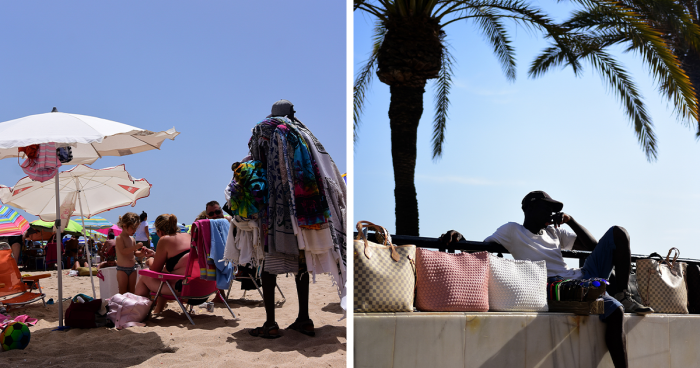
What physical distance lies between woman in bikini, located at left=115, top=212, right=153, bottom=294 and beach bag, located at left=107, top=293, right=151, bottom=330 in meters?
1.14

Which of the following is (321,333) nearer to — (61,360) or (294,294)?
(61,360)

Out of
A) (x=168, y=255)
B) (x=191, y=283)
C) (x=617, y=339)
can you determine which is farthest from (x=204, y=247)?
(x=617, y=339)

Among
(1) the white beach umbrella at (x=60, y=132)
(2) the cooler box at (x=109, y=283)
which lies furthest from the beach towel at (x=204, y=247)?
(2) the cooler box at (x=109, y=283)

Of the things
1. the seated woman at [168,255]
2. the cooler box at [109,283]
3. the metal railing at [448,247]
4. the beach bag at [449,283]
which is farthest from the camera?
the cooler box at [109,283]

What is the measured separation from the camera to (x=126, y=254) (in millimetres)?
6754

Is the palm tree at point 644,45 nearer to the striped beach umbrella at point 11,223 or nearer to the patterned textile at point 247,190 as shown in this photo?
the patterned textile at point 247,190

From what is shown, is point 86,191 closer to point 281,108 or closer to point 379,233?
point 281,108

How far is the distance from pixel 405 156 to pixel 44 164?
5.58m

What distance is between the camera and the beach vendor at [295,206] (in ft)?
Result: 14.8

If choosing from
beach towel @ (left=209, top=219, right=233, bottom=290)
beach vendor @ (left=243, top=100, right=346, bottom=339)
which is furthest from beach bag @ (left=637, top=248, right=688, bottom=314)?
beach towel @ (left=209, top=219, right=233, bottom=290)

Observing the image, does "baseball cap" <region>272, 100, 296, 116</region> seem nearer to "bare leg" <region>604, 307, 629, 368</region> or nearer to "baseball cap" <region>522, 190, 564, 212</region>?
"baseball cap" <region>522, 190, 564, 212</region>

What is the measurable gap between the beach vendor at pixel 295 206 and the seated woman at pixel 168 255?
1.74 metres

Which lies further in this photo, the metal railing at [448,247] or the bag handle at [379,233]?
the metal railing at [448,247]

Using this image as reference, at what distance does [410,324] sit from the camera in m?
2.83
